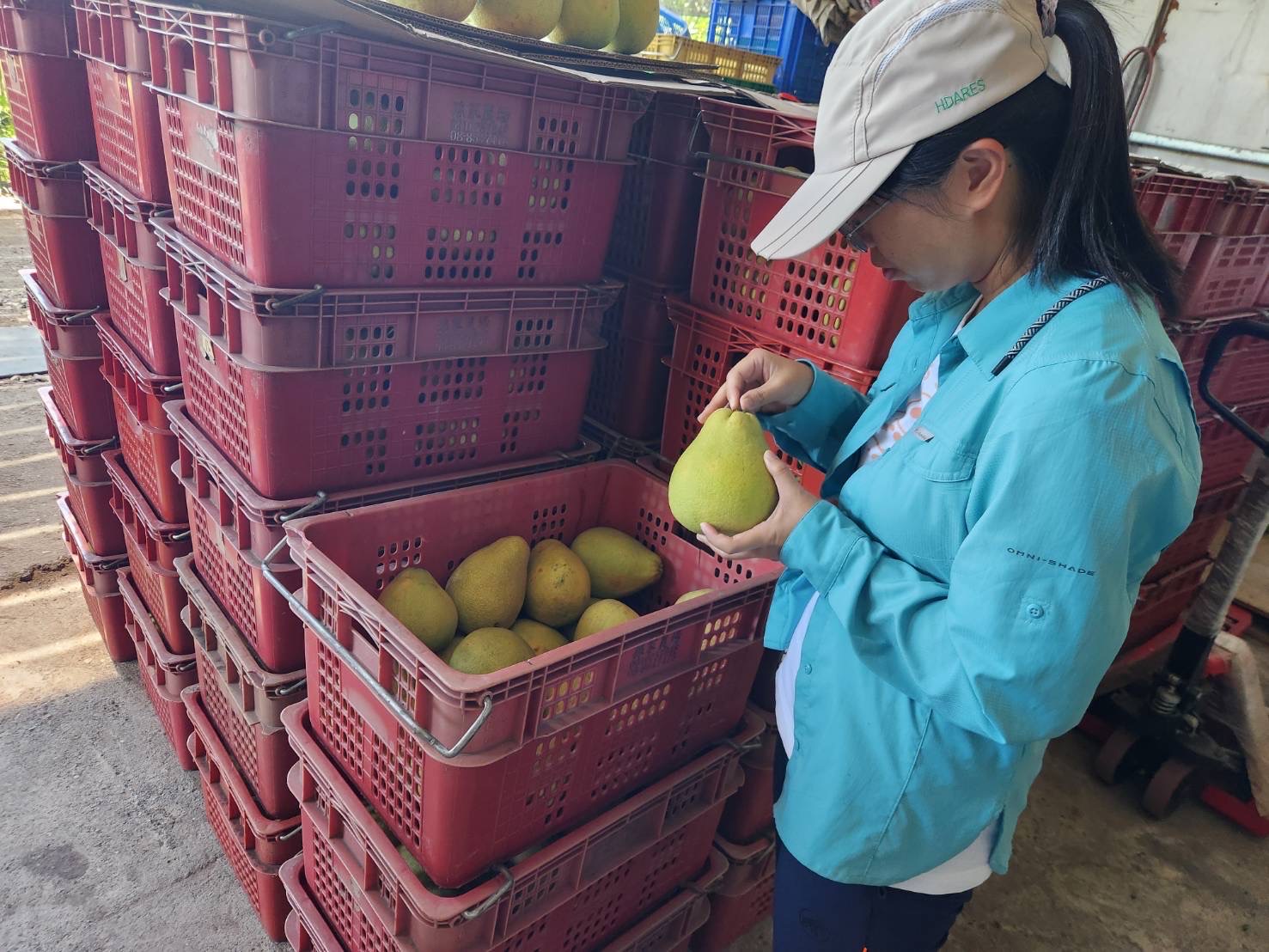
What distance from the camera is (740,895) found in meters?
2.02

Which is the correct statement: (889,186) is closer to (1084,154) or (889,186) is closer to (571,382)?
(1084,154)

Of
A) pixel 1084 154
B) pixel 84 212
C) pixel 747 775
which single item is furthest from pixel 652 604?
pixel 84 212

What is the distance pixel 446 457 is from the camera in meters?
1.85

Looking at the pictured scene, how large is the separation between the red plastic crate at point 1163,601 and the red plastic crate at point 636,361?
6.19ft

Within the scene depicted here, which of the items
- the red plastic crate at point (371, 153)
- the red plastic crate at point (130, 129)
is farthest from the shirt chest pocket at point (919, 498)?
the red plastic crate at point (130, 129)

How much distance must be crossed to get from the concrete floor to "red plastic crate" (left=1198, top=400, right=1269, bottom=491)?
107cm

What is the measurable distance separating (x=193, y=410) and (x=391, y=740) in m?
1.04

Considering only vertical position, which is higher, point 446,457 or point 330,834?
point 446,457

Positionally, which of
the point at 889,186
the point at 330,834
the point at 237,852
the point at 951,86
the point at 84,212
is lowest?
the point at 237,852

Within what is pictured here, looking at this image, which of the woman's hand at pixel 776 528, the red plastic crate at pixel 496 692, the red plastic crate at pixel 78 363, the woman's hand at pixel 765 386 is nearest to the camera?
the woman's hand at pixel 776 528

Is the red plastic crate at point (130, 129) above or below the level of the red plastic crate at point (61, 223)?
above

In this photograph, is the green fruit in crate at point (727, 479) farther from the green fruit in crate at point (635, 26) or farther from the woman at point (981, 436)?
the green fruit in crate at point (635, 26)

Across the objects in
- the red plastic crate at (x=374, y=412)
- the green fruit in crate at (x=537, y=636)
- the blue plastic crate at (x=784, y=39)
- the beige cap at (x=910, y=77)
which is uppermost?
the blue plastic crate at (x=784, y=39)

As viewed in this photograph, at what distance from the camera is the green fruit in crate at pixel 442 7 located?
164 cm
